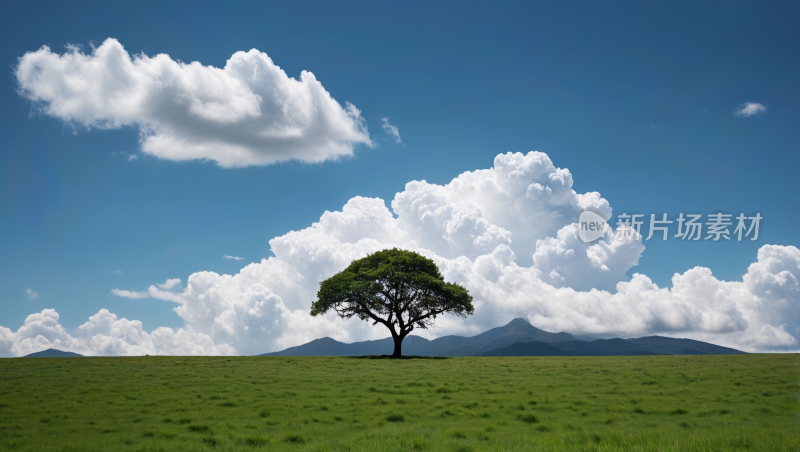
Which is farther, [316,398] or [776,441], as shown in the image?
[316,398]

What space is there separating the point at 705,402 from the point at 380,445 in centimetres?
1764

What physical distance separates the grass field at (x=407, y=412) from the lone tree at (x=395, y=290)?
2929 cm

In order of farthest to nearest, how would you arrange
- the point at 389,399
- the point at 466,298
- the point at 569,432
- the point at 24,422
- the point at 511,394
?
the point at 466,298, the point at 511,394, the point at 389,399, the point at 24,422, the point at 569,432

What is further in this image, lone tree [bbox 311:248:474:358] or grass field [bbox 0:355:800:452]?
lone tree [bbox 311:248:474:358]

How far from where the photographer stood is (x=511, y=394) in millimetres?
24266

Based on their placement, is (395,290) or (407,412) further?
(395,290)

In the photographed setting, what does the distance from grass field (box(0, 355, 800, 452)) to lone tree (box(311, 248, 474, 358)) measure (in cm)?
2929

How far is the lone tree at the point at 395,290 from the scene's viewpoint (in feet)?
208

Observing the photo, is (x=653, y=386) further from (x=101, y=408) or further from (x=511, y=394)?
(x=101, y=408)

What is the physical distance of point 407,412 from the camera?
1952 cm

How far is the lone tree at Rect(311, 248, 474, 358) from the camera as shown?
208ft

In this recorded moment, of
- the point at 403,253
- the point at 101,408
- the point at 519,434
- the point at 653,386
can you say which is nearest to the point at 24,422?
the point at 101,408

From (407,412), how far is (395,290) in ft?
150

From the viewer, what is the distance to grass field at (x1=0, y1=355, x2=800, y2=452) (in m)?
13.7
